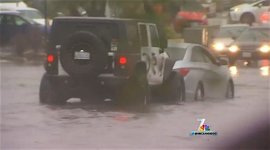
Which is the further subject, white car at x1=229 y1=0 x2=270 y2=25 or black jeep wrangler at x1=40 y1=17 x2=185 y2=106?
white car at x1=229 y1=0 x2=270 y2=25

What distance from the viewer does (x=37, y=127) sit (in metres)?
10.6

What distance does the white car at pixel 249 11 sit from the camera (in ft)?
116

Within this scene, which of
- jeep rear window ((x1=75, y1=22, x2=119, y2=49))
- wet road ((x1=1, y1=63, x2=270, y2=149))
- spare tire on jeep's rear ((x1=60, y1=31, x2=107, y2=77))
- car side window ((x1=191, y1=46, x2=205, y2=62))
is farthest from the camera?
car side window ((x1=191, y1=46, x2=205, y2=62))

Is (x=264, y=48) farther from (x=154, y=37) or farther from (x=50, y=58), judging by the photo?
(x=50, y=58)

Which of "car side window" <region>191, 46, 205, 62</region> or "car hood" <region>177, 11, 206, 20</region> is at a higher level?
"car hood" <region>177, 11, 206, 20</region>

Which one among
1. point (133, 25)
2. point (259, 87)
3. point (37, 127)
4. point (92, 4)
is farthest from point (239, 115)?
point (92, 4)

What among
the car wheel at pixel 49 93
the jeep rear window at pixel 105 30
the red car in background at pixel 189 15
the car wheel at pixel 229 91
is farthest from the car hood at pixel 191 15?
the jeep rear window at pixel 105 30

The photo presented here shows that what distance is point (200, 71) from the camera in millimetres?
15102

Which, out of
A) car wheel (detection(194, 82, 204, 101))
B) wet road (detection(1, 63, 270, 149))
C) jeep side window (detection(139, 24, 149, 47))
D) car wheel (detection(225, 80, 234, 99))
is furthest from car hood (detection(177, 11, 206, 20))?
jeep side window (detection(139, 24, 149, 47))

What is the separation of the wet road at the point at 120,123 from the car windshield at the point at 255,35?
35.3ft

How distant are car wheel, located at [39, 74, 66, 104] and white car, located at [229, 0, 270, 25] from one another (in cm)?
2304

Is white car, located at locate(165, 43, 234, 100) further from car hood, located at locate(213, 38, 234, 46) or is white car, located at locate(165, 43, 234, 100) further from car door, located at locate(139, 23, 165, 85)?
car hood, located at locate(213, 38, 234, 46)

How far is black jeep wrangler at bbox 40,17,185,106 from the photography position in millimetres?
12820

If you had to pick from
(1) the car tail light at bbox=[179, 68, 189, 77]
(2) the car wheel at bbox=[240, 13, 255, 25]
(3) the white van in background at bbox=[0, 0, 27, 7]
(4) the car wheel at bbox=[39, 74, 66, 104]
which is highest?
(3) the white van in background at bbox=[0, 0, 27, 7]
